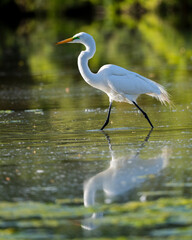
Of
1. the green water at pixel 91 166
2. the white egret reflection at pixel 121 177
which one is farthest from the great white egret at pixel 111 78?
the white egret reflection at pixel 121 177

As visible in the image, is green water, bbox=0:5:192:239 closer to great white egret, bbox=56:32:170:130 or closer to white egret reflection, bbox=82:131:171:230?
white egret reflection, bbox=82:131:171:230

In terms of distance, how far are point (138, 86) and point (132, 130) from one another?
922mm

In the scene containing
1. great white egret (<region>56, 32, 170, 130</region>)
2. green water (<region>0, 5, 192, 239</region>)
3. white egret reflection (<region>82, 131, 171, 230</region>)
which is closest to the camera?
green water (<region>0, 5, 192, 239</region>)

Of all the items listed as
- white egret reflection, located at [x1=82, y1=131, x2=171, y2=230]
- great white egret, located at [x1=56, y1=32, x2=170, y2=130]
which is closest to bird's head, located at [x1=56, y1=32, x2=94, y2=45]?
great white egret, located at [x1=56, y1=32, x2=170, y2=130]

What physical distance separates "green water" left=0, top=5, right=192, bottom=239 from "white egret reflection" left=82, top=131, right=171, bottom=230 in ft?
0.04

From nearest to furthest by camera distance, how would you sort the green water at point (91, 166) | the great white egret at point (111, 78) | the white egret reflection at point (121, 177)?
the green water at point (91, 166)
the white egret reflection at point (121, 177)
the great white egret at point (111, 78)

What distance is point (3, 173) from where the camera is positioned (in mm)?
7258

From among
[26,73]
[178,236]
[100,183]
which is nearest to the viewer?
[178,236]

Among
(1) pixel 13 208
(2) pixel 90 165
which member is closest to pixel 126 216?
(1) pixel 13 208

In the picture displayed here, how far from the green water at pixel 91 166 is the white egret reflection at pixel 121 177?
0.01 metres

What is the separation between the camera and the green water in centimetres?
532

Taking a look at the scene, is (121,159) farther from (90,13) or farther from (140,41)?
(90,13)

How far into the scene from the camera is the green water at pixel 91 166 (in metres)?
5.32

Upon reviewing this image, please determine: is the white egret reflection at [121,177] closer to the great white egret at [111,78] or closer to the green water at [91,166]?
the green water at [91,166]
